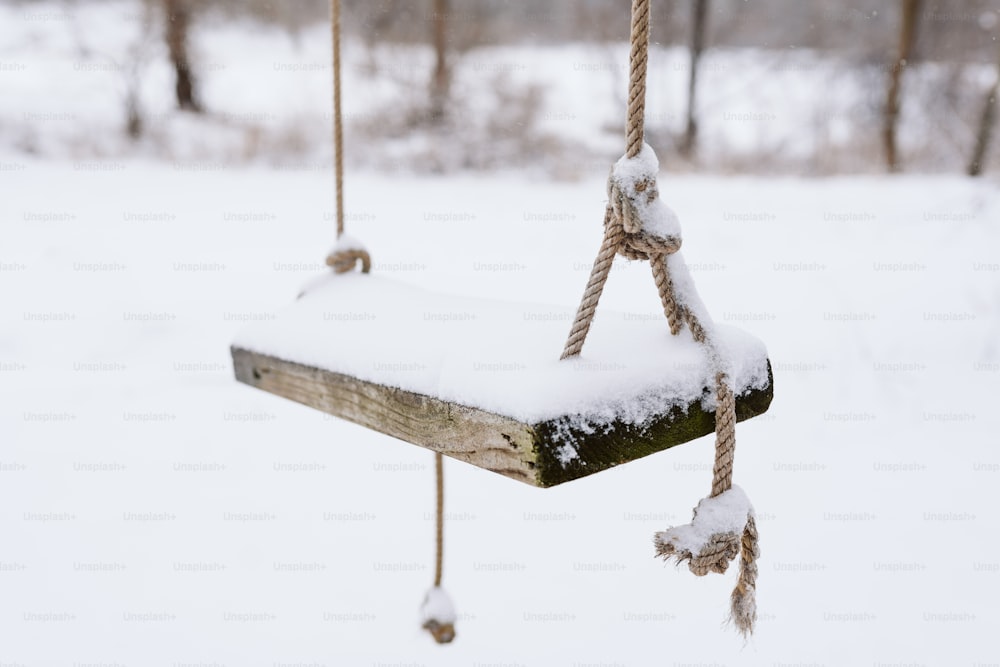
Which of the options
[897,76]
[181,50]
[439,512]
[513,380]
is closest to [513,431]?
[513,380]

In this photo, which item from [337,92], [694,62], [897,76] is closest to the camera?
[337,92]

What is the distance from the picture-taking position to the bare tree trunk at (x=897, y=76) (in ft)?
21.4

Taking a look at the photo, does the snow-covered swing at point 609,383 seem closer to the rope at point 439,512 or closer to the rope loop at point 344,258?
the rope loop at point 344,258

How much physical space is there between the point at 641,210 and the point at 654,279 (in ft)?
0.26

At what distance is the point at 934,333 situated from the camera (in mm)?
3369

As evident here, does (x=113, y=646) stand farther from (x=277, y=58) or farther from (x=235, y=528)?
(x=277, y=58)

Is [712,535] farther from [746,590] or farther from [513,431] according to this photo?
[513,431]

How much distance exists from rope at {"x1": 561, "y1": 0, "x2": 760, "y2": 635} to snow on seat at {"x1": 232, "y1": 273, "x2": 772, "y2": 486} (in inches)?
1.3

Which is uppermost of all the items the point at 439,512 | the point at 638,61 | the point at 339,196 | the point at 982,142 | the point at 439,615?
the point at 638,61

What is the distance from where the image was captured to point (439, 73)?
646cm

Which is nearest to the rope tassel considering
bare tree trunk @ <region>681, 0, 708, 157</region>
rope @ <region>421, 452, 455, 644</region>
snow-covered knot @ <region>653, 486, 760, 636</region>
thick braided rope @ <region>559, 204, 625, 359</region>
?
snow-covered knot @ <region>653, 486, 760, 636</region>

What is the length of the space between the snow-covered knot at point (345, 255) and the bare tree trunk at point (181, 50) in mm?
5728

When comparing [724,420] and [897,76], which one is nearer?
[724,420]

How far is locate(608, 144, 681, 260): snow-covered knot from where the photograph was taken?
2.67 ft
